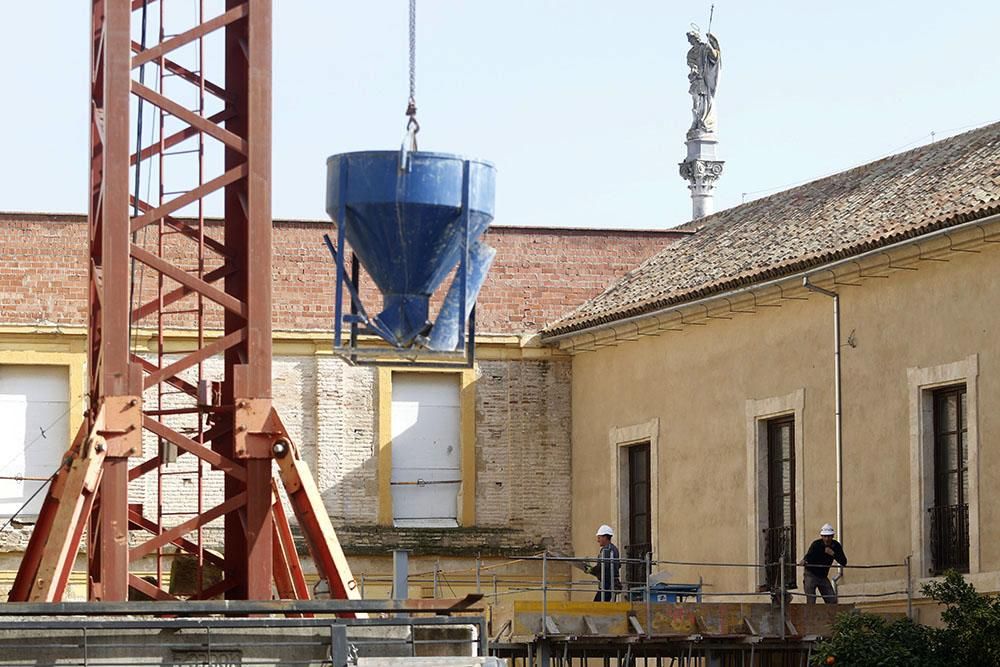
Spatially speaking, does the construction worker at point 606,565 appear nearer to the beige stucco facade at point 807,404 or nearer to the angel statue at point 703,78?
the beige stucco facade at point 807,404

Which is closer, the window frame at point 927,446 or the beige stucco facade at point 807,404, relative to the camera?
the window frame at point 927,446

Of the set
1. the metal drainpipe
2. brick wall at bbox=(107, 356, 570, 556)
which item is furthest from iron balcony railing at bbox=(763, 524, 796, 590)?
brick wall at bbox=(107, 356, 570, 556)

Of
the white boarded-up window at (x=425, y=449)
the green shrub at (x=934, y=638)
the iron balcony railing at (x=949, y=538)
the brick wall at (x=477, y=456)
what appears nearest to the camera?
the green shrub at (x=934, y=638)

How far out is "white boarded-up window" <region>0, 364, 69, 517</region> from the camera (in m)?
27.9

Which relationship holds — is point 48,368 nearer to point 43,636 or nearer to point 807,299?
point 807,299

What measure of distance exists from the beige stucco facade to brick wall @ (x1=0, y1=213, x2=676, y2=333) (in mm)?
1127

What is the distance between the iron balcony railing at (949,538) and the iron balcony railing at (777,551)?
247 cm

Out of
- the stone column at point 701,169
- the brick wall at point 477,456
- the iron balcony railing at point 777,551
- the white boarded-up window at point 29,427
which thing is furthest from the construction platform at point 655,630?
the stone column at point 701,169

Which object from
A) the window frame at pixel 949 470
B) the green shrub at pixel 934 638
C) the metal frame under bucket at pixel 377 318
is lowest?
the green shrub at pixel 934 638

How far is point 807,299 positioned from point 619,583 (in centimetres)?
451

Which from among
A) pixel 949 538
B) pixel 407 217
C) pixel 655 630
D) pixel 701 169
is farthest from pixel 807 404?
pixel 701 169

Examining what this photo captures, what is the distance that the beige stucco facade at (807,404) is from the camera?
21.5 meters

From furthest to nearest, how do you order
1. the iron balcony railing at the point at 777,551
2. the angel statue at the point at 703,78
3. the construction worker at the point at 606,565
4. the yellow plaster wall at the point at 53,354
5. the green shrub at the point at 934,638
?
the angel statue at the point at 703,78, the yellow plaster wall at the point at 53,354, the iron balcony railing at the point at 777,551, the construction worker at the point at 606,565, the green shrub at the point at 934,638

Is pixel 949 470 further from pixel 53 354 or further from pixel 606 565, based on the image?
pixel 53 354
